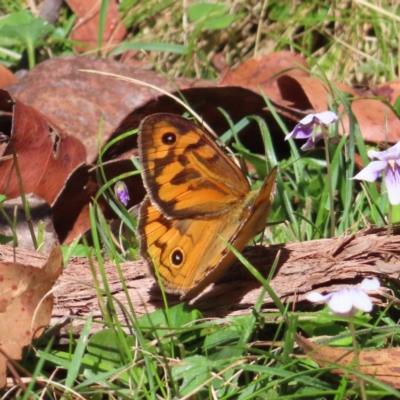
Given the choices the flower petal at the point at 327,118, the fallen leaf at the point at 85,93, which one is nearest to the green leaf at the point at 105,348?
the flower petal at the point at 327,118

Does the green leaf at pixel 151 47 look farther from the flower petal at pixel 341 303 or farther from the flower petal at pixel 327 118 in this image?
the flower petal at pixel 341 303

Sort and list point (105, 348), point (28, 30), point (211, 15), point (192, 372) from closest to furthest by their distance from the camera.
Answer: point (192, 372), point (105, 348), point (28, 30), point (211, 15)

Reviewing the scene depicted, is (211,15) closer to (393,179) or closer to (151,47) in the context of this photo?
(151,47)

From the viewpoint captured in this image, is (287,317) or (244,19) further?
(244,19)

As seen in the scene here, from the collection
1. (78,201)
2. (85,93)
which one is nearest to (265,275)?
(78,201)

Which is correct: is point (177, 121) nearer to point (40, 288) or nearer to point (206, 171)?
point (206, 171)

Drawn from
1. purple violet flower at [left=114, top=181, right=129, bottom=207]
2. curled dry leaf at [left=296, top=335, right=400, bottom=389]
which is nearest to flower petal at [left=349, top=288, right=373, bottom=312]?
curled dry leaf at [left=296, top=335, right=400, bottom=389]

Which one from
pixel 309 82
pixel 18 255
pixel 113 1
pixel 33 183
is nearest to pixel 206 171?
pixel 18 255

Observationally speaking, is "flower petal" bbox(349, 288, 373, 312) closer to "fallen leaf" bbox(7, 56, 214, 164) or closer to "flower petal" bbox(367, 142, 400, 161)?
"flower petal" bbox(367, 142, 400, 161)
